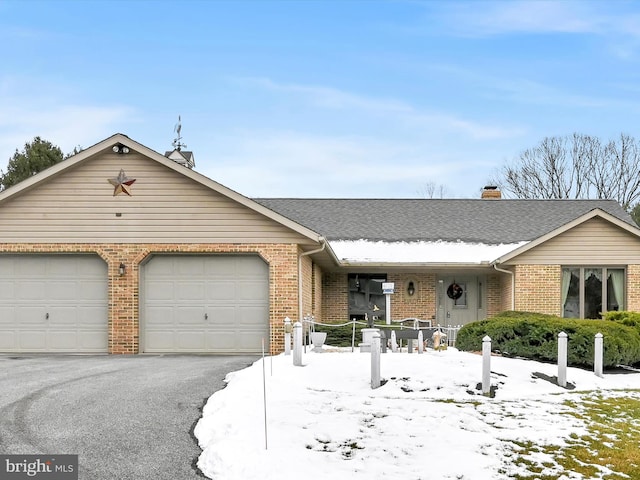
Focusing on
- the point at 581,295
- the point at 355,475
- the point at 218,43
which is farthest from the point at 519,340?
the point at 218,43

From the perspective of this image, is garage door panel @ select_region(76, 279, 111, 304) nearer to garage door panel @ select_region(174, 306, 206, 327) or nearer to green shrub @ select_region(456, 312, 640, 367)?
garage door panel @ select_region(174, 306, 206, 327)

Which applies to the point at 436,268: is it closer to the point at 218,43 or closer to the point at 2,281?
the point at 218,43

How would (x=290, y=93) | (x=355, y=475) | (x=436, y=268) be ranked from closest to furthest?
(x=355, y=475) < (x=436, y=268) < (x=290, y=93)

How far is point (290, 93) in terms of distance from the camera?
1184 inches

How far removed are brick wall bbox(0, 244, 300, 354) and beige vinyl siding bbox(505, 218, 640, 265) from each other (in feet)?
28.4

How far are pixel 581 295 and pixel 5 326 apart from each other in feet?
51.0

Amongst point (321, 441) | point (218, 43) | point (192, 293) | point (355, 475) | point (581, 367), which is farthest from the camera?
point (218, 43)

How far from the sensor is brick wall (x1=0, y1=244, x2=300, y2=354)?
1844 cm

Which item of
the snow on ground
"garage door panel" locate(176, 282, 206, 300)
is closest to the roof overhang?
the snow on ground

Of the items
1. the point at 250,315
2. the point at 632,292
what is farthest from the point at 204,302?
the point at 632,292

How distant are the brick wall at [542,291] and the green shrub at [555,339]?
18.1 feet

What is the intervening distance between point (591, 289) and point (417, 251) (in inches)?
219

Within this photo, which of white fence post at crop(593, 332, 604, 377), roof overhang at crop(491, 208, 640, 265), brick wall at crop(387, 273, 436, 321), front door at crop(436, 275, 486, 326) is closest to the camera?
white fence post at crop(593, 332, 604, 377)

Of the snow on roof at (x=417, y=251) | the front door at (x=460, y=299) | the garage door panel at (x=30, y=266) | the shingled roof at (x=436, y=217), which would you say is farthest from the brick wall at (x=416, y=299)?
the garage door panel at (x=30, y=266)
